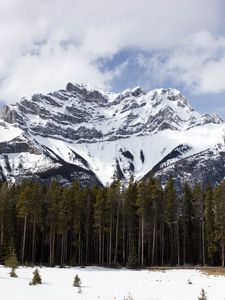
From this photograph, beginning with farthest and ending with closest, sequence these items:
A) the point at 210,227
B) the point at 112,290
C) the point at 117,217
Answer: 1. the point at 117,217
2. the point at 210,227
3. the point at 112,290

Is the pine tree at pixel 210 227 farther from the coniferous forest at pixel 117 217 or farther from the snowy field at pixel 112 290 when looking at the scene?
the snowy field at pixel 112 290

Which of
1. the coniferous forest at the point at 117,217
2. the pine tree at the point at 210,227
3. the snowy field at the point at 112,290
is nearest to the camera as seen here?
the snowy field at the point at 112,290

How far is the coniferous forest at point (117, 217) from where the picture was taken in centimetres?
6681

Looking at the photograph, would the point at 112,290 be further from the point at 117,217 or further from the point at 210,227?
the point at 210,227

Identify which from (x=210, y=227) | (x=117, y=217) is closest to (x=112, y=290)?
(x=117, y=217)

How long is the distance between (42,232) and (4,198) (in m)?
10.6

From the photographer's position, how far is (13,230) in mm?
70000

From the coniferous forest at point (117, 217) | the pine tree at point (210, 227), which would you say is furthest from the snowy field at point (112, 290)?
the pine tree at point (210, 227)

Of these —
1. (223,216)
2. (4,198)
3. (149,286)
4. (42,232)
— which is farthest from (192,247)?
(149,286)

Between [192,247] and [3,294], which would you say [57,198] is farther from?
[3,294]

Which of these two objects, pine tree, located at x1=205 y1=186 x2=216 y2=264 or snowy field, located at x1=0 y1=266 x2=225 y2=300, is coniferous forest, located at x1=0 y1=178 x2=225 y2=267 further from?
snowy field, located at x1=0 y1=266 x2=225 y2=300

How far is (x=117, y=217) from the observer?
7094 centimetres

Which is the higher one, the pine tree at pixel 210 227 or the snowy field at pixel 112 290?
the pine tree at pixel 210 227

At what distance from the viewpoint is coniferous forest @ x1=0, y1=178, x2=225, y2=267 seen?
219 ft
